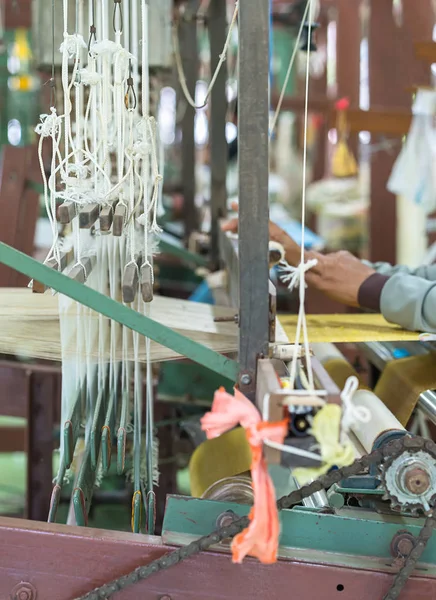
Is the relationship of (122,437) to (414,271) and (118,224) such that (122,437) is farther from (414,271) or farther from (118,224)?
(414,271)

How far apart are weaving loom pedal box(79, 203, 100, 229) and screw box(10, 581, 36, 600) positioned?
703 millimetres

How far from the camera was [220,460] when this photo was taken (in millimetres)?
2127

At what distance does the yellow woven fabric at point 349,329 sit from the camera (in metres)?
2.01

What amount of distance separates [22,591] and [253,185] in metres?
0.90

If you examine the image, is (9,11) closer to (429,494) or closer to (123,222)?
(123,222)

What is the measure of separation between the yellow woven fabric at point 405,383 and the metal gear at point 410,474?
24.2 inches

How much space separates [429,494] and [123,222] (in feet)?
2.57

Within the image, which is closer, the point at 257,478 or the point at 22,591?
the point at 257,478

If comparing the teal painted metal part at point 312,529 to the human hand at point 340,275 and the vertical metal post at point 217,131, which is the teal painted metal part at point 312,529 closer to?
the human hand at point 340,275

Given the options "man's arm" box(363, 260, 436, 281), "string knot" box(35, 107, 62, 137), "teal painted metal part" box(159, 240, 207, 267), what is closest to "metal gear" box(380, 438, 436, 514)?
"string knot" box(35, 107, 62, 137)

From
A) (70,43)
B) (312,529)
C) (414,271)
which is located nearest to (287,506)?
(312,529)

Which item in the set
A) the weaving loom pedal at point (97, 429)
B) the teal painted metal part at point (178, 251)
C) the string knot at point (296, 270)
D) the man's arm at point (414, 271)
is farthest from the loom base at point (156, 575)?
the teal painted metal part at point (178, 251)

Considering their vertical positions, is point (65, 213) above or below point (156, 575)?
above

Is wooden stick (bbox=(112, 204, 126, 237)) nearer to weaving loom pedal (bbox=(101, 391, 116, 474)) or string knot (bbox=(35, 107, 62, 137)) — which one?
string knot (bbox=(35, 107, 62, 137))
